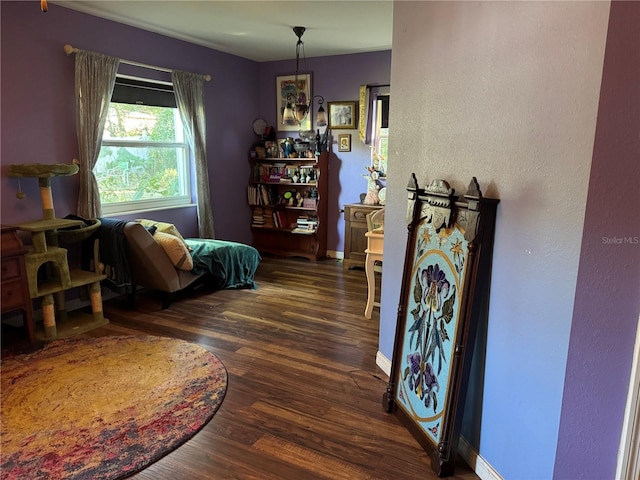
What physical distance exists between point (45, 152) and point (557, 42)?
3692mm

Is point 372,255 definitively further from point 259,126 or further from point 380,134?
point 259,126

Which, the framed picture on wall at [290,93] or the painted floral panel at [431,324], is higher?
the framed picture on wall at [290,93]

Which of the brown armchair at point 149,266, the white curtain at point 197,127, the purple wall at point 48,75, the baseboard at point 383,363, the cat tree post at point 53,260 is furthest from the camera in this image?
the white curtain at point 197,127

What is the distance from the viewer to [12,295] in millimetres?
2963

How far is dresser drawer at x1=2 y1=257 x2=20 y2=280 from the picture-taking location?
115 inches

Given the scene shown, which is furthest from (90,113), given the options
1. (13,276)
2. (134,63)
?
(13,276)

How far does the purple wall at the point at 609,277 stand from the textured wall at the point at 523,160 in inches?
1.3

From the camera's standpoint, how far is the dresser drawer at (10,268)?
2.92 m

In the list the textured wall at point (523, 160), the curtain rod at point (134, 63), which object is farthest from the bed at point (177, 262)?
the textured wall at point (523, 160)

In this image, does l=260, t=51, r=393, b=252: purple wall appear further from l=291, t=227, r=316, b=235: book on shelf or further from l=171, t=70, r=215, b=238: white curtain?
l=171, t=70, r=215, b=238: white curtain

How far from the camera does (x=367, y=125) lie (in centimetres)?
534

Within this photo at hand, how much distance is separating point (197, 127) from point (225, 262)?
1.63 meters

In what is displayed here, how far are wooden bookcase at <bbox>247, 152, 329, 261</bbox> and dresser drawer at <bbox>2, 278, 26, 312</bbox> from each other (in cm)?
323

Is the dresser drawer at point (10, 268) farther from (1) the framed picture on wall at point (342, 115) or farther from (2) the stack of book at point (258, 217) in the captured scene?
(1) the framed picture on wall at point (342, 115)
